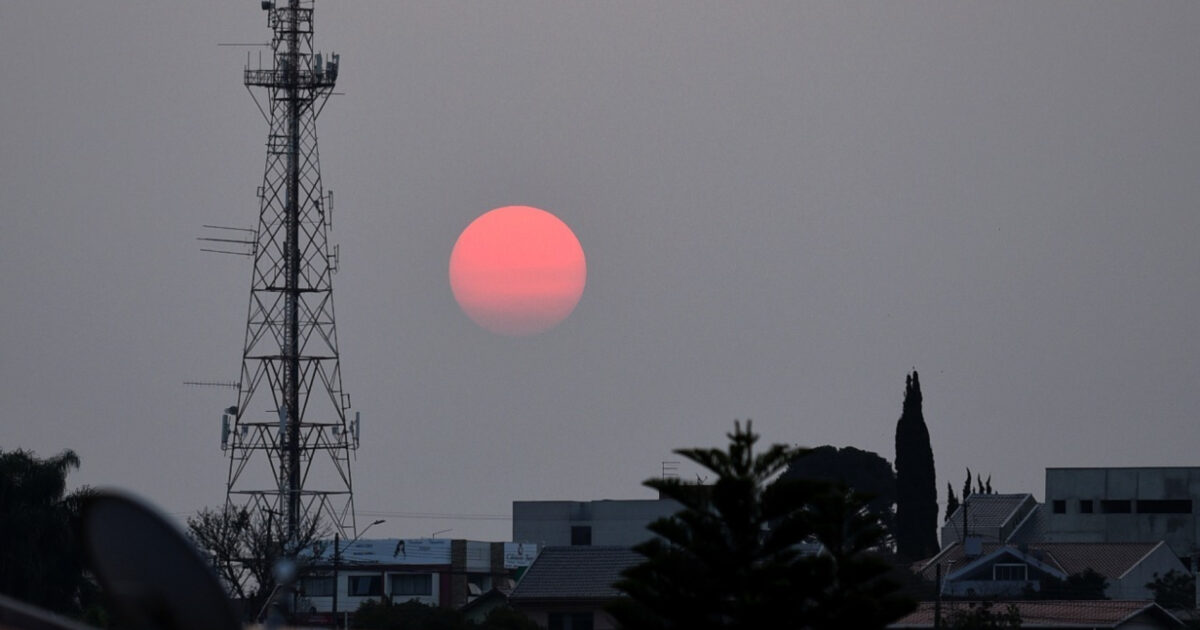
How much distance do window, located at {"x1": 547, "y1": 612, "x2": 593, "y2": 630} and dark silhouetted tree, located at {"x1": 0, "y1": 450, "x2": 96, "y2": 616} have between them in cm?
1854

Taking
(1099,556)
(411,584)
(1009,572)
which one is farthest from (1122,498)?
(411,584)

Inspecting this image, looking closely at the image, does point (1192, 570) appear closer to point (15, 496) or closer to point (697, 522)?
point (15, 496)

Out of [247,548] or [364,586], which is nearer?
[247,548]

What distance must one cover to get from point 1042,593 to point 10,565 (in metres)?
46.3

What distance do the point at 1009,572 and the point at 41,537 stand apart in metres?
45.2

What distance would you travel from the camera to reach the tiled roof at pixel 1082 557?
311 ft

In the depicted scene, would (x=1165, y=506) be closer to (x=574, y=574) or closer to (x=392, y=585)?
(x=392, y=585)

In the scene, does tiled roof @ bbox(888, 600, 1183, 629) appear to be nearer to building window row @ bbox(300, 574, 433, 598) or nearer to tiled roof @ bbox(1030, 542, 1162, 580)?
tiled roof @ bbox(1030, 542, 1162, 580)

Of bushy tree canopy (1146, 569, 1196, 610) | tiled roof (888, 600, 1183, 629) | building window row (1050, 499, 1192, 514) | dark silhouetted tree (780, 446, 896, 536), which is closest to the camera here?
tiled roof (888, 600, 1183, 629)

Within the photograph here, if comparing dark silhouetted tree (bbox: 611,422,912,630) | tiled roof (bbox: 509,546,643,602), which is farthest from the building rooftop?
dark silhouetted tree (bbox: 611,422,912,630)

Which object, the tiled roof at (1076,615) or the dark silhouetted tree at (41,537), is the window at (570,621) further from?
the dark silhouetted tree at (41,537)

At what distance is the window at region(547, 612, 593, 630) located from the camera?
75.6 m

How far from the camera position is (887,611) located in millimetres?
35375

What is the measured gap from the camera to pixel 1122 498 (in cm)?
11650
